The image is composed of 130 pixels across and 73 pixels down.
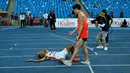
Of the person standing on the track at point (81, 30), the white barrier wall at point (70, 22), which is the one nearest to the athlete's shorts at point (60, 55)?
the person standing on the track at point (81, 30)

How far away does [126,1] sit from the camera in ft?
137

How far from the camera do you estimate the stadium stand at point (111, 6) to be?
3788 cm

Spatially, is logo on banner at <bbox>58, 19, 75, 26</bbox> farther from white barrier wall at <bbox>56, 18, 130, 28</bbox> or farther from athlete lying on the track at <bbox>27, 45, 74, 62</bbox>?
athlete lying on the track at <bbox>27, 45, 74, 62</bbox>

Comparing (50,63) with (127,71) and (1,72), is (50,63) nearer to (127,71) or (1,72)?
(1,72)

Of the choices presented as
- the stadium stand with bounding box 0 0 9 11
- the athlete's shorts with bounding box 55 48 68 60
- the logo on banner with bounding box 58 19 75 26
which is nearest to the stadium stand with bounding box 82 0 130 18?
the logo on banner with bounding box 58 19 75 26

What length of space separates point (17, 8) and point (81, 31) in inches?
1177

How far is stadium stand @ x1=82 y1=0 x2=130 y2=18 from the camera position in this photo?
124 feet

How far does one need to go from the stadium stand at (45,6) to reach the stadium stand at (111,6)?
260 centimetres

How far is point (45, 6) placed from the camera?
128 feet

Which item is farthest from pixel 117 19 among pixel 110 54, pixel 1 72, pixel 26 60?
pixel 1 72

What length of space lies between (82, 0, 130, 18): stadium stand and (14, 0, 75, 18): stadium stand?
103 inches

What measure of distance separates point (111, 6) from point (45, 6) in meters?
9.01

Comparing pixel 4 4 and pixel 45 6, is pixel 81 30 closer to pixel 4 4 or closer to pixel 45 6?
pixel 45 6

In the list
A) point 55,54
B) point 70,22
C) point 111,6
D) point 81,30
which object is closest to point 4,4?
point 70,22
